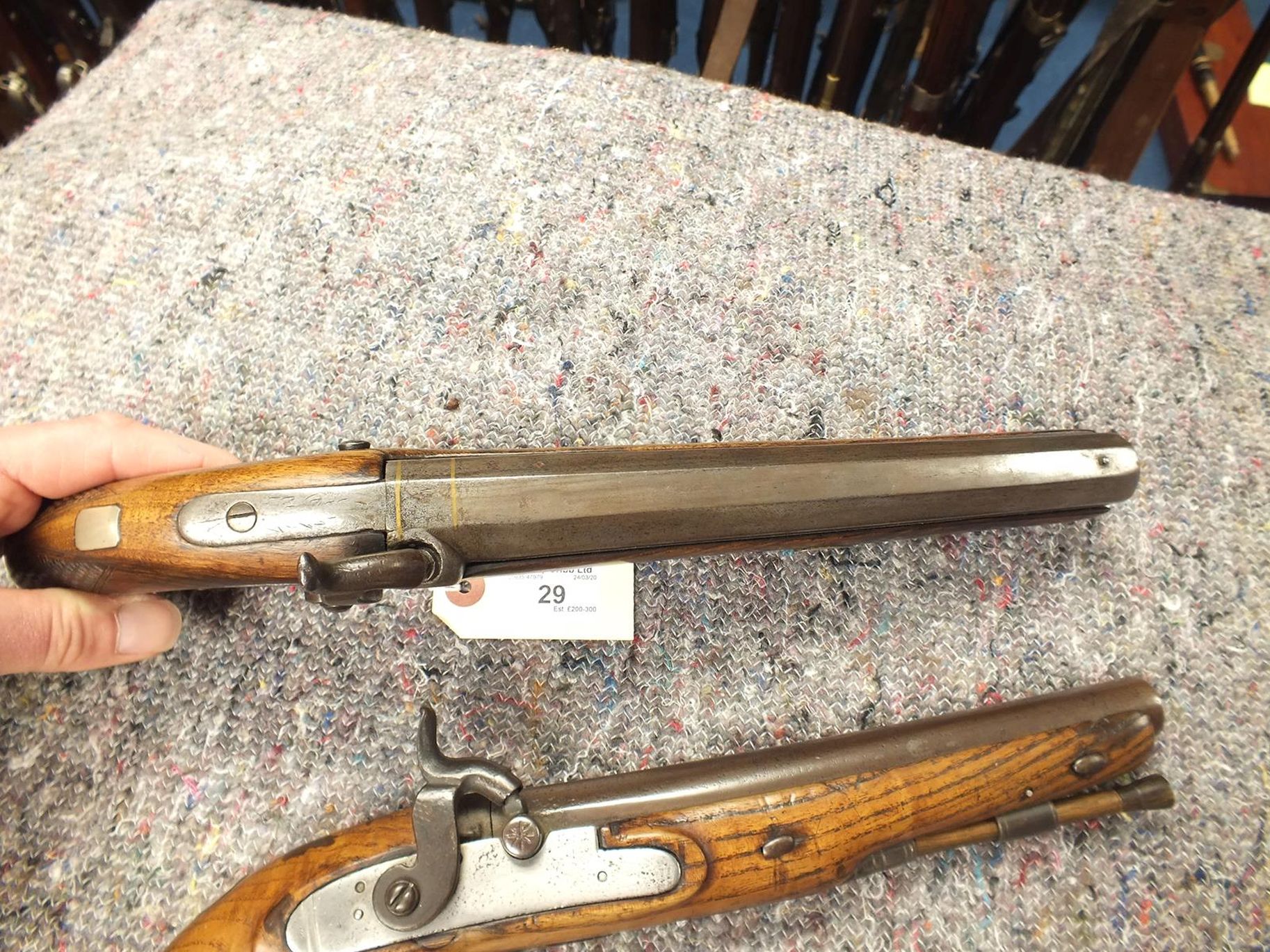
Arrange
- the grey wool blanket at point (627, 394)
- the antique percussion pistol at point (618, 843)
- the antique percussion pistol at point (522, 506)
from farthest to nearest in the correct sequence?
the grey wool blanket at point (627, 394)
the antique percussion pistol at point (618, 843)
the antique percussion pistol at point (522, 506)

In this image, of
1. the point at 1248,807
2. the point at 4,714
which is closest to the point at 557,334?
the point at 4,714

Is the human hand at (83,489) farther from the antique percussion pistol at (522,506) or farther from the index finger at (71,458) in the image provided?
the antique percussion pistol at (522,506)

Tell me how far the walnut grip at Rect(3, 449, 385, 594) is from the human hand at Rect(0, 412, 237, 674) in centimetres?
5

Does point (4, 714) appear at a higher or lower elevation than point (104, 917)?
higher

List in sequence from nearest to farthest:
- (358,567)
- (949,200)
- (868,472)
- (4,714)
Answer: (358,567) < (868,472) < (4,714) < (949,200)

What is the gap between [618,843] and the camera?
1123 mm

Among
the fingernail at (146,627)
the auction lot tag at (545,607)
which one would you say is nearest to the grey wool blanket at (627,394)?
the auction lot tag at (545,607)

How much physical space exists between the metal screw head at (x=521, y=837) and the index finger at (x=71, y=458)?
30.4 inches

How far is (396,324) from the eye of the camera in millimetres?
1688

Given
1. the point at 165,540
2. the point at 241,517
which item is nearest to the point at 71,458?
the point at 165,540

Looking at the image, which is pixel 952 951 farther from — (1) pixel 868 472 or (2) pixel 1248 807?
(1) pixel 868 472

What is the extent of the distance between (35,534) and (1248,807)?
2178 millimetres

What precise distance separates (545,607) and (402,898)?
0.57m

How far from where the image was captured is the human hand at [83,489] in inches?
48.7
